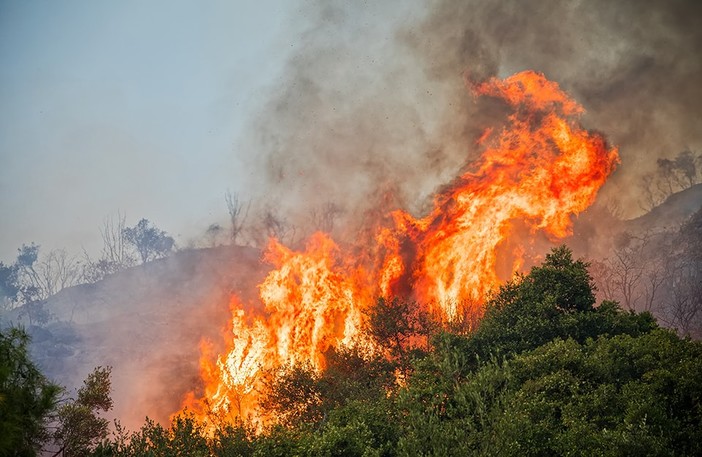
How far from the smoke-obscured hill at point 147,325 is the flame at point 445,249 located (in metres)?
36.5

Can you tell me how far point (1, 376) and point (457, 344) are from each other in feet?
93.4

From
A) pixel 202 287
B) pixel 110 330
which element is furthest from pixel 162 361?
pixel 202 287

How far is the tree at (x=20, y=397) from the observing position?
24344mm

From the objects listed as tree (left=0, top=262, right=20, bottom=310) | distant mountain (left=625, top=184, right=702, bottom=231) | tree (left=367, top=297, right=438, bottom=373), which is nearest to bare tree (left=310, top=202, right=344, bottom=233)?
tree (left=367, top=297, right=438, bottom=373)

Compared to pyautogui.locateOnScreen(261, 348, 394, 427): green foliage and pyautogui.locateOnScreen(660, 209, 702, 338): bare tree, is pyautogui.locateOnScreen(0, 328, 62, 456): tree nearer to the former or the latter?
pyautogui.locateOnScreen(261, 348, 394, 427): green foliage

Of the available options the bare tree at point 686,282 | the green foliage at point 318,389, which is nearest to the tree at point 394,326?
the green foliage at point 318,389

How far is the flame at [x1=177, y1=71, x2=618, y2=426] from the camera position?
55.0 m

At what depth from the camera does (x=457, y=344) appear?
38344 mm

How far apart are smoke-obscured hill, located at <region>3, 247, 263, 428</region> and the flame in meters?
36.5

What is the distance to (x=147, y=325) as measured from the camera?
435 ft

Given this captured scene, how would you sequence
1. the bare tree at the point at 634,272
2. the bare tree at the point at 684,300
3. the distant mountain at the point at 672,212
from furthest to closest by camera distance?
1. the distant mountain at the point at 672,212
2. the bare tree at the point at 634,272
3. the bare tree at the point at 684,300

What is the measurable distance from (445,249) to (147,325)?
3947 inches

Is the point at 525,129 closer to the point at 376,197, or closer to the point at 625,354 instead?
the point at 376,197

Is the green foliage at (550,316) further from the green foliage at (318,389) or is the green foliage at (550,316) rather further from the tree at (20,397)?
the tree at (20,397)
